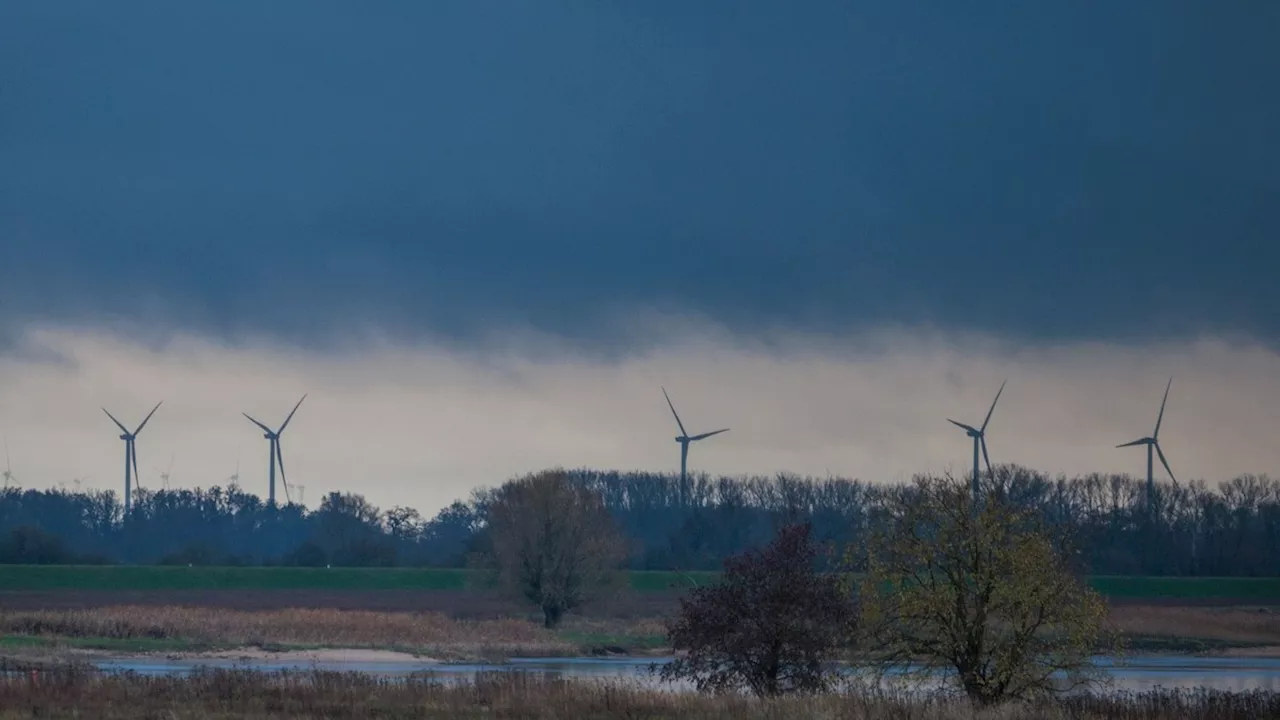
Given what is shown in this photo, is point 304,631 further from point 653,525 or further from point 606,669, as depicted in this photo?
point 653,525

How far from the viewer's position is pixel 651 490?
192 metres

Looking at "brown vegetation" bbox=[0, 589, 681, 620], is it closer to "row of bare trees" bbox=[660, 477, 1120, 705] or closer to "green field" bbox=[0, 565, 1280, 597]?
"green field" bbox=[0, 565, 1280, 597]

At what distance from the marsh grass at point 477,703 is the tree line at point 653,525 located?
7294 cm

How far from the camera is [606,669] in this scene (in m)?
57.9

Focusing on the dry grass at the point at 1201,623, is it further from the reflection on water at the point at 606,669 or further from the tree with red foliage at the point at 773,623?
the tree with red foliage at the point at 773,623

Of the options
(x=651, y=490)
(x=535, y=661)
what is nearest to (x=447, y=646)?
(x=535, y=661)

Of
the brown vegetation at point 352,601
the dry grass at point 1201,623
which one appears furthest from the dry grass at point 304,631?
the dry grass at point 1201,623

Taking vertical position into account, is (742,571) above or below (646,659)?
above

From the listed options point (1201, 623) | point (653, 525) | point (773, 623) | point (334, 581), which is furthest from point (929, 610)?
point (653, 525)

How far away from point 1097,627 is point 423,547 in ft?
491

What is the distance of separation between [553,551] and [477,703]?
2239 inches

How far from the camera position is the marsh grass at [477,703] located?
29578 millimetres

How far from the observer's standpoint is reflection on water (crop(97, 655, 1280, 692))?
1957 inches

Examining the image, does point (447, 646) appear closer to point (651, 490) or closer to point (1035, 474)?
point (1035, 474)
